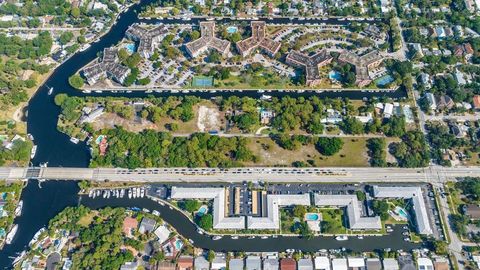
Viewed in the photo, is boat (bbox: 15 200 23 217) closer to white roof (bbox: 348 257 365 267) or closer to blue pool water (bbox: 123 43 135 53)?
blue pool water (bbox: 123 43 135 53)

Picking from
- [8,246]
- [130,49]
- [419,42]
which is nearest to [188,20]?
[130,49]

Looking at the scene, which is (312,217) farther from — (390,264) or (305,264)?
(390,264)

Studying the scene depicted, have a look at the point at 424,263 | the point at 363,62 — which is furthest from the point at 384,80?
the point at 424,263

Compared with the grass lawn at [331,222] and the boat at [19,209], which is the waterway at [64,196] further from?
the grass lawn at [331,222]

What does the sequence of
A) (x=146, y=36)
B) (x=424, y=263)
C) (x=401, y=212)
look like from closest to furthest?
(x=424, y=263), (x=401, y=212), (x=146, y=36)

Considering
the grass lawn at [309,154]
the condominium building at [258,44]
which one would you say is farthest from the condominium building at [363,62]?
the condominium building at [258,44]

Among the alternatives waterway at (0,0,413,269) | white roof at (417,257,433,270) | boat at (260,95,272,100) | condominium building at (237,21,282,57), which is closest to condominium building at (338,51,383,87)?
waterway at (0,0,413,269)
